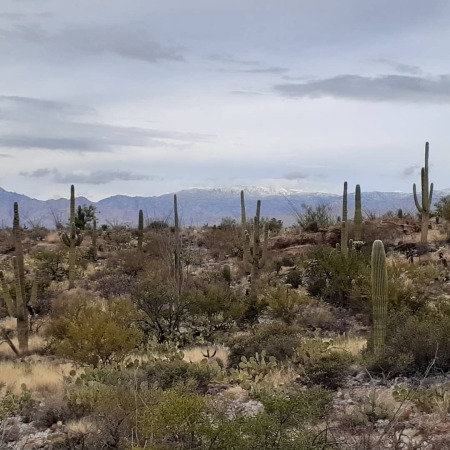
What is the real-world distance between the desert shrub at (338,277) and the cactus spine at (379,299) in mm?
5558

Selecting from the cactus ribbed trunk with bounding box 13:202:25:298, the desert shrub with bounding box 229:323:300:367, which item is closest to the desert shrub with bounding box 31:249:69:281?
the cactus ribbed trunk with bounding box 13:202:25:298

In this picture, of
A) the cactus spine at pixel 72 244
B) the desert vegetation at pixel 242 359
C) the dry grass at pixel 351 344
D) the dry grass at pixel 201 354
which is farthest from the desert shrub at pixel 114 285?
the dry grass at pixel 351 344

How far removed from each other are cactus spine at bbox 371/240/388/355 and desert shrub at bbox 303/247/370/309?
5558 millimetres

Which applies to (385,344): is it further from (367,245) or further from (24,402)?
(367,245)

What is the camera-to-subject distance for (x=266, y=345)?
11805mm

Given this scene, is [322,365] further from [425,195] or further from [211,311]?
[425,195]

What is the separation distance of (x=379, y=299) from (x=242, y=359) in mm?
2644

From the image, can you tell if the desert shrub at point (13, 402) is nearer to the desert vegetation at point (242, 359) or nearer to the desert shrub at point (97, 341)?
the desert vegetation at point (242, 359)

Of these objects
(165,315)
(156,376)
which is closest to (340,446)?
(156,376)

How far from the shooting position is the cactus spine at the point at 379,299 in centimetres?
1080

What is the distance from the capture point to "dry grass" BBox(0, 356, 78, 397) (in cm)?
1038

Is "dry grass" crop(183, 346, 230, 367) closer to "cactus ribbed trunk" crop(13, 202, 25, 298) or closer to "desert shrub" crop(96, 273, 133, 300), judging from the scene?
"cactus ribbed trunk" crop(13, 202, 25, 298)

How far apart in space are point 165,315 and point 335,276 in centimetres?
599

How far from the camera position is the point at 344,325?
16422 millimetres
